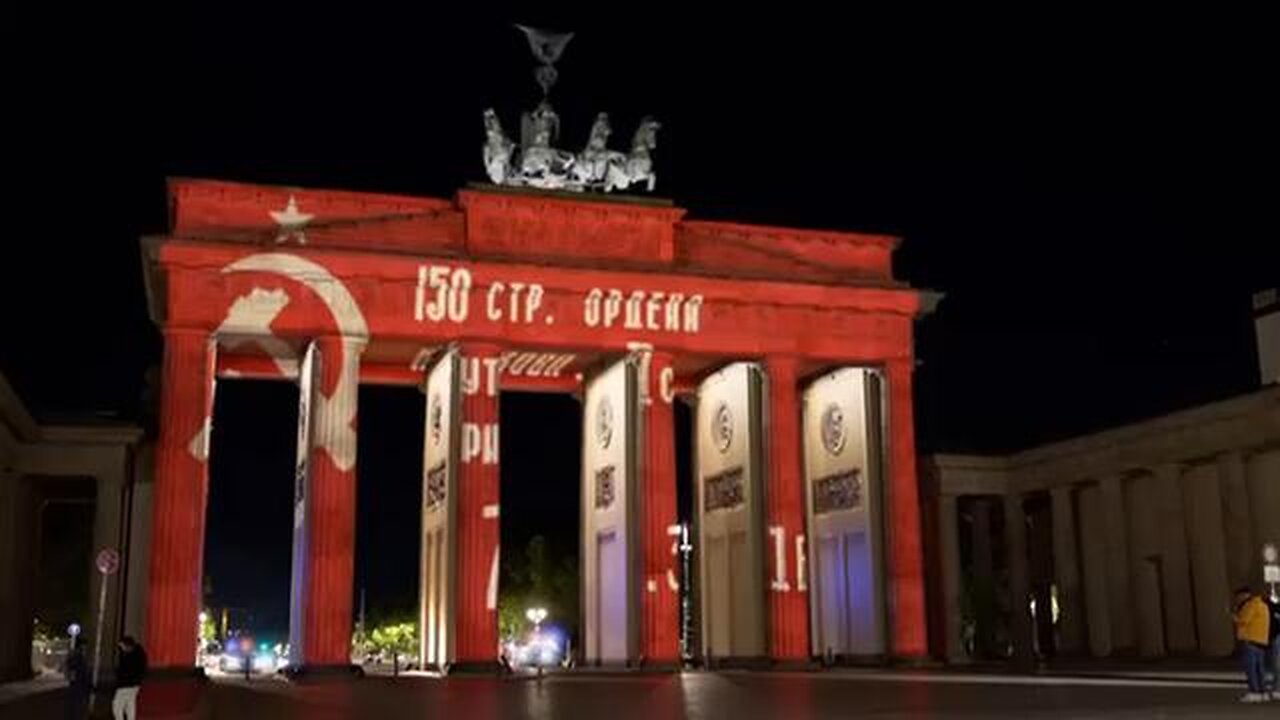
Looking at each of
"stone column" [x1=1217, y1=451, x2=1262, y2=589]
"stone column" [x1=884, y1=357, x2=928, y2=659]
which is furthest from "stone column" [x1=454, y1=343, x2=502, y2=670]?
"stone column" [x1=1217, y1=451, x2=1262, y2=589]

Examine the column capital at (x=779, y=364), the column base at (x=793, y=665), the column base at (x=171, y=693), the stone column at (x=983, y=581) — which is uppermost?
the column capital at (x=779, y=364)

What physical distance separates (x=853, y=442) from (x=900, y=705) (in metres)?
32.5

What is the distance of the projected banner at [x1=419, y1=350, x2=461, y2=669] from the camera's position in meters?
48.5

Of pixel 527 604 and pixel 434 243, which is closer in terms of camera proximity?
pixel 434 243

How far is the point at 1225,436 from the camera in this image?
46.1m

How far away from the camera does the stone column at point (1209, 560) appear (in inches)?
1838

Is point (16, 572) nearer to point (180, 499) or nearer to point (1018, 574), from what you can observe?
point (180, 499)

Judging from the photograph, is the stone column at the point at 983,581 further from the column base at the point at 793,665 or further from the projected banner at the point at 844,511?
the column base at the point at 793,665

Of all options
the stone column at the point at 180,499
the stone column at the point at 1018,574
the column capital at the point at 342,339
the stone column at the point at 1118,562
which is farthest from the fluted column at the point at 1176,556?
the stone column at the point at 180,499

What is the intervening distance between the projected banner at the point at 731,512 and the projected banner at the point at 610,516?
4.71 m

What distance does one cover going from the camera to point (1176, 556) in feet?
160

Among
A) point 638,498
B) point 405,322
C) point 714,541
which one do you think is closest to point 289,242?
point 405,322

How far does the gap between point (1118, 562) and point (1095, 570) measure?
1737 millimetres

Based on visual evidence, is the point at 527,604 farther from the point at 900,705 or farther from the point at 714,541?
the point at 900,705
